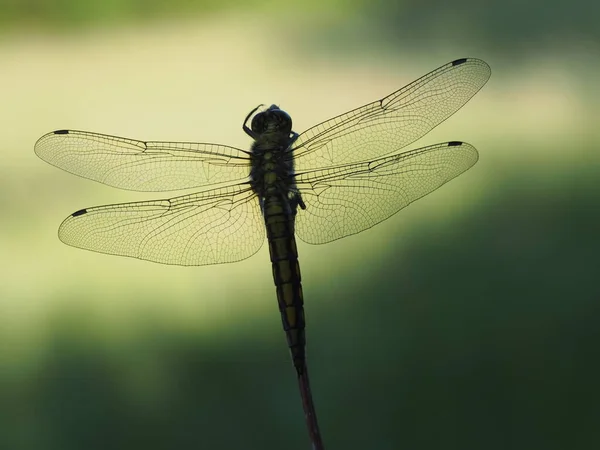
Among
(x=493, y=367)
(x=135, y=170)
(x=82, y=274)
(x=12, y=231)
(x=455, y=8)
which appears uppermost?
(x=455, y=8)

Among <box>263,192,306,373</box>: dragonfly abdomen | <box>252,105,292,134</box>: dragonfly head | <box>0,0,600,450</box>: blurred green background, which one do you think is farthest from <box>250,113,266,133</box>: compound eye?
<box>0,0,600,450</box>: blurred green background

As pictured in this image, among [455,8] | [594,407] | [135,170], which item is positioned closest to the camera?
[135,170]

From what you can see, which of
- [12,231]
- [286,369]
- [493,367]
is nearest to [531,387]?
[493,367]

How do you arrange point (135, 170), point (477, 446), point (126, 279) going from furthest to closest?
point (126, 279) → point (477, 446) → point (135, 170)

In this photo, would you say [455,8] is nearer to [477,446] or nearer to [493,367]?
[493,367]

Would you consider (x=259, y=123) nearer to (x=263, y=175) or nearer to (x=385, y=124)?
(x=263, y=175)

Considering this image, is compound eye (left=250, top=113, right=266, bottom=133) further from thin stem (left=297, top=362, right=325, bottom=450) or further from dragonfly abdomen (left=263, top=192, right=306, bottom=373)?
thin stem (left=297, top=362, right=325, bottom=450)

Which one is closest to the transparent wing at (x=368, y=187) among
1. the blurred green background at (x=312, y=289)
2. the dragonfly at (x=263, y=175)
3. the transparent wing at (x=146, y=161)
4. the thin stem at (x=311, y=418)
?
the dragonfly at (x=263, y=175)

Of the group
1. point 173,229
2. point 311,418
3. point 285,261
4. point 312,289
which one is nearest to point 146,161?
point 173,229
